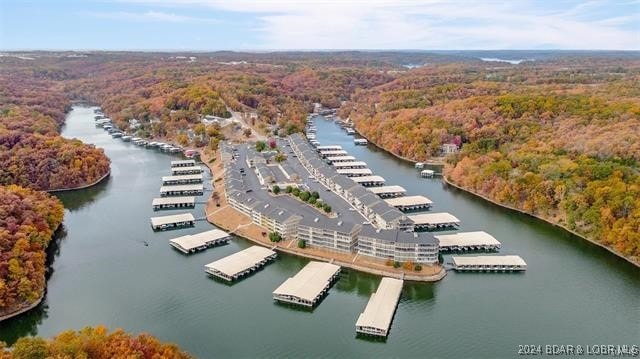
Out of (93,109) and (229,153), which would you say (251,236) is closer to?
(229,153)

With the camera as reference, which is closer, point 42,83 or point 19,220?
point 19,220

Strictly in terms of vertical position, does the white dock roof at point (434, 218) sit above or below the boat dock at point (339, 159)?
above

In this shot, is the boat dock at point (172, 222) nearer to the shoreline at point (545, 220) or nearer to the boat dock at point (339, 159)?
the boat dock at point (339, 159)

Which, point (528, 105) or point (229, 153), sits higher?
point (528, 105)

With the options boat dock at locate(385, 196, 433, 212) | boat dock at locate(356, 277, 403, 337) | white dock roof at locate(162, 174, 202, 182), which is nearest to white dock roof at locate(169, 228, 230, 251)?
boat dock at locate(356, 277, 403, 337)

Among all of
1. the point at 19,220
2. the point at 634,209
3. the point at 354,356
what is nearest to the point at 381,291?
the point at 354,356

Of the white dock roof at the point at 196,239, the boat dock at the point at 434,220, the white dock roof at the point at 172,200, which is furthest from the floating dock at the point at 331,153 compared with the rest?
the white dock roof at the point at 196,239

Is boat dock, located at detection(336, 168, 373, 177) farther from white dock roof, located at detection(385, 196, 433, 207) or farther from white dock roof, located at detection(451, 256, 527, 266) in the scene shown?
white dock roof, located at detection(451, 256, 527, 266)

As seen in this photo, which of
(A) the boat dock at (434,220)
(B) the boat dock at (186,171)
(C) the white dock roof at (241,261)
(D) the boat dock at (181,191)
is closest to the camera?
(C) the white dock roof at (241,261)
